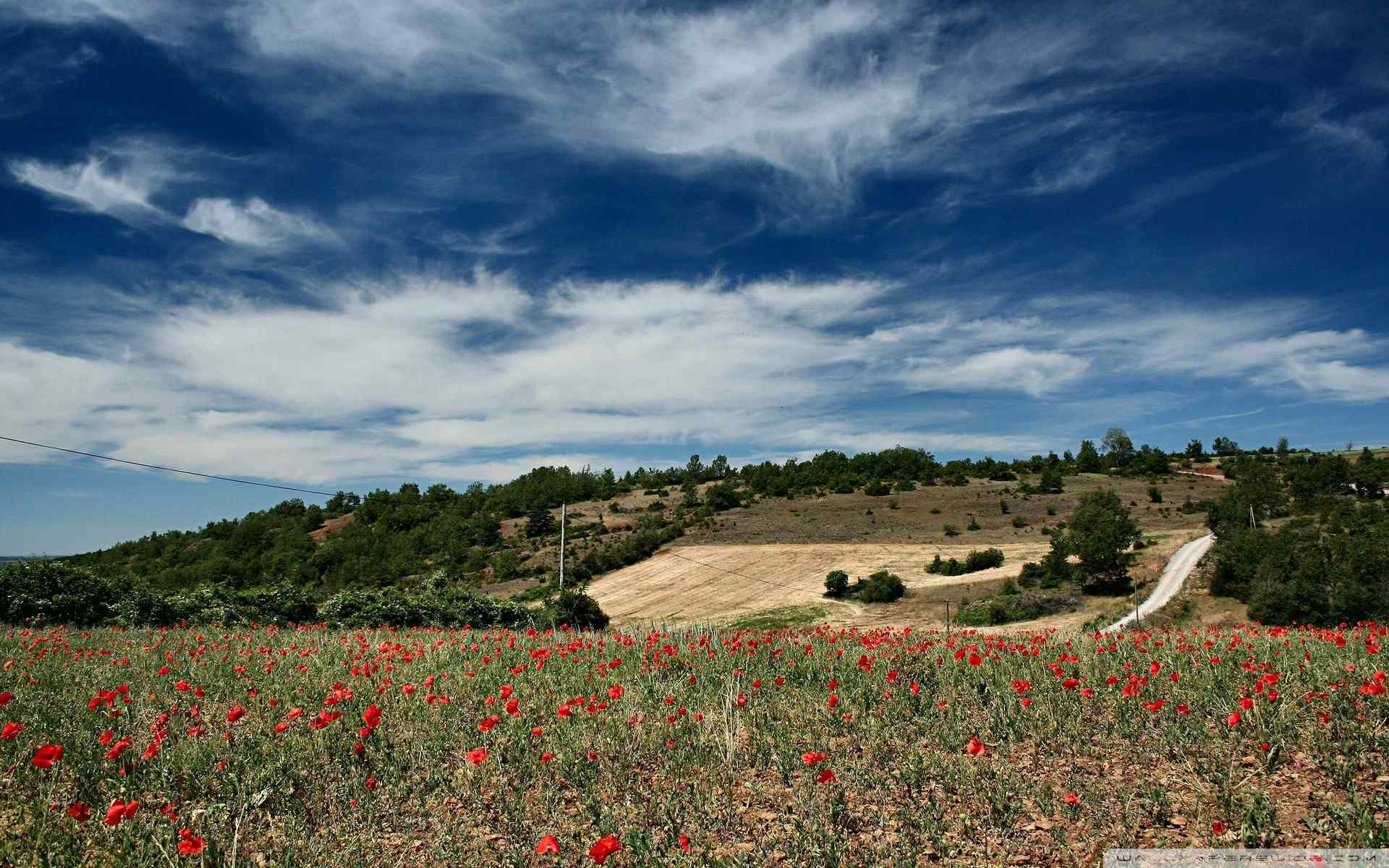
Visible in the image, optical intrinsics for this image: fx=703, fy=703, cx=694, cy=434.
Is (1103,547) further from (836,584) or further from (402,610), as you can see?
(402,610)

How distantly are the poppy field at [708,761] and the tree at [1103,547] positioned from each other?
147ft

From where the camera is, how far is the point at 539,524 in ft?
341

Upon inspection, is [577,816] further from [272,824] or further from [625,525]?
[625,525]

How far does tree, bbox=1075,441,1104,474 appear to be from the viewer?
123 m

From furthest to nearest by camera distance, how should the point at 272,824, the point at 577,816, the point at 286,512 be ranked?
the point at 286,512
the point at 577,816
the point at 272,824

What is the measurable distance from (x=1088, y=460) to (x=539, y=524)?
340 feet

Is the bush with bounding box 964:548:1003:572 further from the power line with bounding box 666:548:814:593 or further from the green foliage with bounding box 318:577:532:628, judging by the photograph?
the green foliage with bounding box 318:577:532:628

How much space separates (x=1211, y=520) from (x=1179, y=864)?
6983cm

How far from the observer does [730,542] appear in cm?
7806

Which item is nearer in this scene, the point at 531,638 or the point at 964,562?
the point at 531,638

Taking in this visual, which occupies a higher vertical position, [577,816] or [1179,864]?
[1179,864]

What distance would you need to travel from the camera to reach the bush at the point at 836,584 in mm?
54406

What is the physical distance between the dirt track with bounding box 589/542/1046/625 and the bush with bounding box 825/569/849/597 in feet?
2.82

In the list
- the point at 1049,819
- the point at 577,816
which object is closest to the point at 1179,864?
the point at 1049,819
